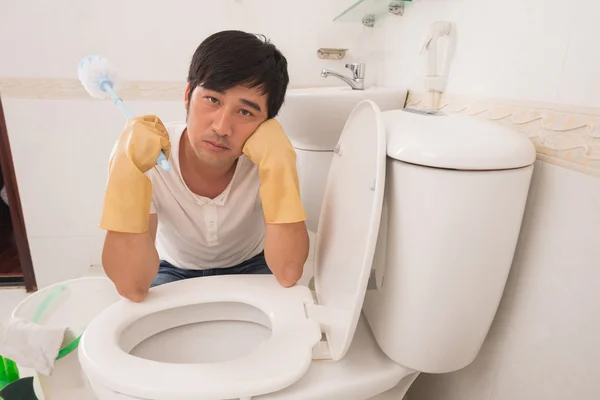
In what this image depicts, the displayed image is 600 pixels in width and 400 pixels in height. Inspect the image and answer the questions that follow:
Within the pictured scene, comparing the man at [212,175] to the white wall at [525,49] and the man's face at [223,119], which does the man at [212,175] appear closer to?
the man's face at [223,119]

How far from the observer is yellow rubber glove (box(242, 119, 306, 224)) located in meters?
0.74

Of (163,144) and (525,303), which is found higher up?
(163,144)

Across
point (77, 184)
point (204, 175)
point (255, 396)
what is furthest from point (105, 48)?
point (255, 396)

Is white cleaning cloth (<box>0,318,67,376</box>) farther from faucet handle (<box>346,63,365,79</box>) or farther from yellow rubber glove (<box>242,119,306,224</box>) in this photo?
faucet handle (<box>346,63,365,79</box>)

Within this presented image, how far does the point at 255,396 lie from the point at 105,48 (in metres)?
1.28

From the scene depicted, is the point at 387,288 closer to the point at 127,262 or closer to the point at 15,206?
the point at 127,262

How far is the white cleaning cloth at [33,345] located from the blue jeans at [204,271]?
25 cm

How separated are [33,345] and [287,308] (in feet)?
2.06

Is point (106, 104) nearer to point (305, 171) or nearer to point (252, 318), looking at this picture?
point (305, 171)

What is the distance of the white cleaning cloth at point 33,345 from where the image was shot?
2.90ft

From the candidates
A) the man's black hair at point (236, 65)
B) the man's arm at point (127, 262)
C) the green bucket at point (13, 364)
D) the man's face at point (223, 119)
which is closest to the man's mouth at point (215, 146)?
the man's face at point (223, 119)

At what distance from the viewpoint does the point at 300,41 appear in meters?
1.41

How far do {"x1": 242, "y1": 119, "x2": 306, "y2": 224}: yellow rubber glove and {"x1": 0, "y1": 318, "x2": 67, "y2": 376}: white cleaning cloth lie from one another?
60 centimetres

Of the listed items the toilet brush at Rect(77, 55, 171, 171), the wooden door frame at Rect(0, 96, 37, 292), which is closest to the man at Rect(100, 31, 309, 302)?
the toilet brush at Rect(77, 55, 171, 171)
